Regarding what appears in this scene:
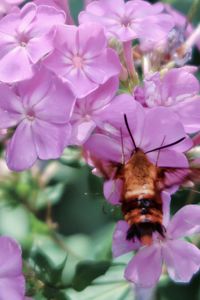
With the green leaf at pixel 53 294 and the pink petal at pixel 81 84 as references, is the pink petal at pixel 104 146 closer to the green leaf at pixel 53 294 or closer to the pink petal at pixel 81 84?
the pink petal at pixel 81 84

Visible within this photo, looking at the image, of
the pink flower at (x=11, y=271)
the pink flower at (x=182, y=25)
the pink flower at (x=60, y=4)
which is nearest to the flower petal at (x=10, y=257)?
the pink flower at (x=11, y=271)

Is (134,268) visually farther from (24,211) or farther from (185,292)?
(24,211)

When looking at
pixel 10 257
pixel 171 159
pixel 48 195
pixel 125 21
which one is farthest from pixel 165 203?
pixel 48 195

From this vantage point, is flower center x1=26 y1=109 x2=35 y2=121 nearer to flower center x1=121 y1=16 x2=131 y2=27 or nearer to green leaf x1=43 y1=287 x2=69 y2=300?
flower center x1=121 y1=16 x2=131 y2=27

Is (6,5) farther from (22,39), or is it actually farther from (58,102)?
(58,102)

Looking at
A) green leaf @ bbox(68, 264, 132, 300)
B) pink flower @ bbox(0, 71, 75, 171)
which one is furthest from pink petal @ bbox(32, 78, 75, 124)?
green leaf @ bbox(68, 264, 132, 300)

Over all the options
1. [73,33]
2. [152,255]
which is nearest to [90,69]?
[73,33]
